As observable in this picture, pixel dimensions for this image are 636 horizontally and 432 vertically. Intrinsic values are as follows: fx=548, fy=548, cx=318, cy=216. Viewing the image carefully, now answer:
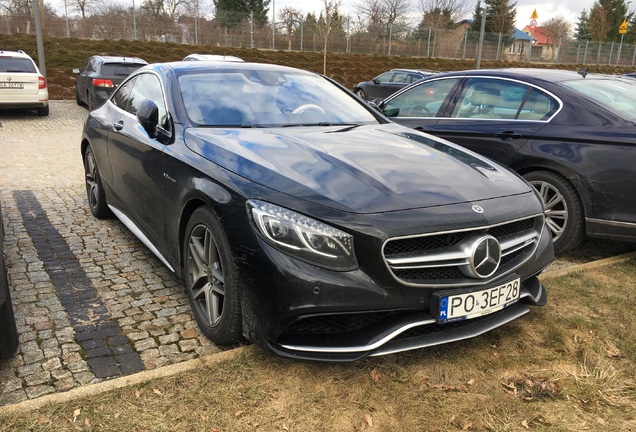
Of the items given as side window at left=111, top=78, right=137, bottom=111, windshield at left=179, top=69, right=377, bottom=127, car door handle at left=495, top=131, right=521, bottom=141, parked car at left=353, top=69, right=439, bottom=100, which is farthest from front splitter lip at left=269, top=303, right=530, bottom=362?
parked car at left=353, top=69, right=439, bottom=100

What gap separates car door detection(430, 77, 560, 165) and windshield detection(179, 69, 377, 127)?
1348 mm

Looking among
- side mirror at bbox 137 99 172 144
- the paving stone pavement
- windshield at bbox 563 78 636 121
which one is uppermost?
windshield at bbox 563 78 636 121

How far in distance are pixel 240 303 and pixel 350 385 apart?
69cm

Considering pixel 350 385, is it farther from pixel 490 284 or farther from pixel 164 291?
pixel 164 291

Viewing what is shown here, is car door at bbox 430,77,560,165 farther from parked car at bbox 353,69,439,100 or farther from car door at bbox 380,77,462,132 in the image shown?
parked car at bbox 353,69,439,100

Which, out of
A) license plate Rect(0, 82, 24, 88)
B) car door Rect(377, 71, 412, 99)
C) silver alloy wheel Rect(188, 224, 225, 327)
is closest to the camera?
silver alloy wheel Rect(188, 224, 225, 327)

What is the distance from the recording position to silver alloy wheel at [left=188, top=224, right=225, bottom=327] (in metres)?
2.99

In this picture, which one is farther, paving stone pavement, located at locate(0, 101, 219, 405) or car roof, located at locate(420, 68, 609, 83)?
car roof, located at locate(420, 68, 609, 83)

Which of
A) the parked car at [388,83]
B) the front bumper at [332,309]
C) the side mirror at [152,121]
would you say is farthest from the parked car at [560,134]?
the parked car at [388,83]

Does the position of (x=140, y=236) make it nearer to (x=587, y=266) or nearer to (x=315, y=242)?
(x=315, y=242)

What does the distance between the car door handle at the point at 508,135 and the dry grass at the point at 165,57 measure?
55.7ft

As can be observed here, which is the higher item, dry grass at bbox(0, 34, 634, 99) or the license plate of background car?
dry grass at bbox(0, 34, 634, 99)

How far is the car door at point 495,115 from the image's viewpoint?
16.0 ft

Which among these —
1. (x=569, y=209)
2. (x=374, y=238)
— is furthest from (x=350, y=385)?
(x=569, y=209)
